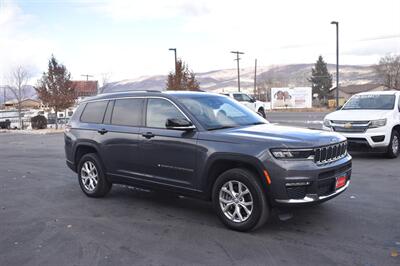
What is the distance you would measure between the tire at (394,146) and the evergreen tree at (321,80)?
8432 cm

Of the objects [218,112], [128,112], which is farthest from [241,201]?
[128,112]

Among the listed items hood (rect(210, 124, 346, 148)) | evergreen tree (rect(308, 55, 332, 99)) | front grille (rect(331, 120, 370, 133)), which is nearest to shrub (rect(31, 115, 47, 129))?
front grille (rect(331, 120, 370, 133))

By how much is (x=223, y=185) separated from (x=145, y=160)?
145cm

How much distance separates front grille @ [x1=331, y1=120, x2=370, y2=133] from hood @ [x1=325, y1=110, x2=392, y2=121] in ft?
0.27

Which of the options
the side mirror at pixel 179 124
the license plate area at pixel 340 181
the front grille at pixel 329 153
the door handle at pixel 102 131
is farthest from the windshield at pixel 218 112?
the door handle at pixel 102 131

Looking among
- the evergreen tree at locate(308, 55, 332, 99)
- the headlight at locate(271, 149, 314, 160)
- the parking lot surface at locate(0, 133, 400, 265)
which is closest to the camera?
the parking lot surface at locate(0, 133, 400, 265)

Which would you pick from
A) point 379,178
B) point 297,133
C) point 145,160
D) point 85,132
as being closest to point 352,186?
point 379,178

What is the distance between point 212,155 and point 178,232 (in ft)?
3.45

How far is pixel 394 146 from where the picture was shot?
1089cm

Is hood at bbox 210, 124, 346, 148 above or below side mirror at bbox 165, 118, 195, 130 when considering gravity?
below

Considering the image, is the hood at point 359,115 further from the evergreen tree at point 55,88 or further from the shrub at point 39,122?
the shrub at point 39,122

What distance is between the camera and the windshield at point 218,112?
593 cm

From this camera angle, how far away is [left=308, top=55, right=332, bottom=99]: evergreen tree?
9250 centimetres

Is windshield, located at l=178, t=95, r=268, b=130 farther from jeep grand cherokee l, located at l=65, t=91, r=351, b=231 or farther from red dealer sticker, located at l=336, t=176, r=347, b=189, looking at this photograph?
red dealer sticker, located at l=336, t=176, r=347, b=189
